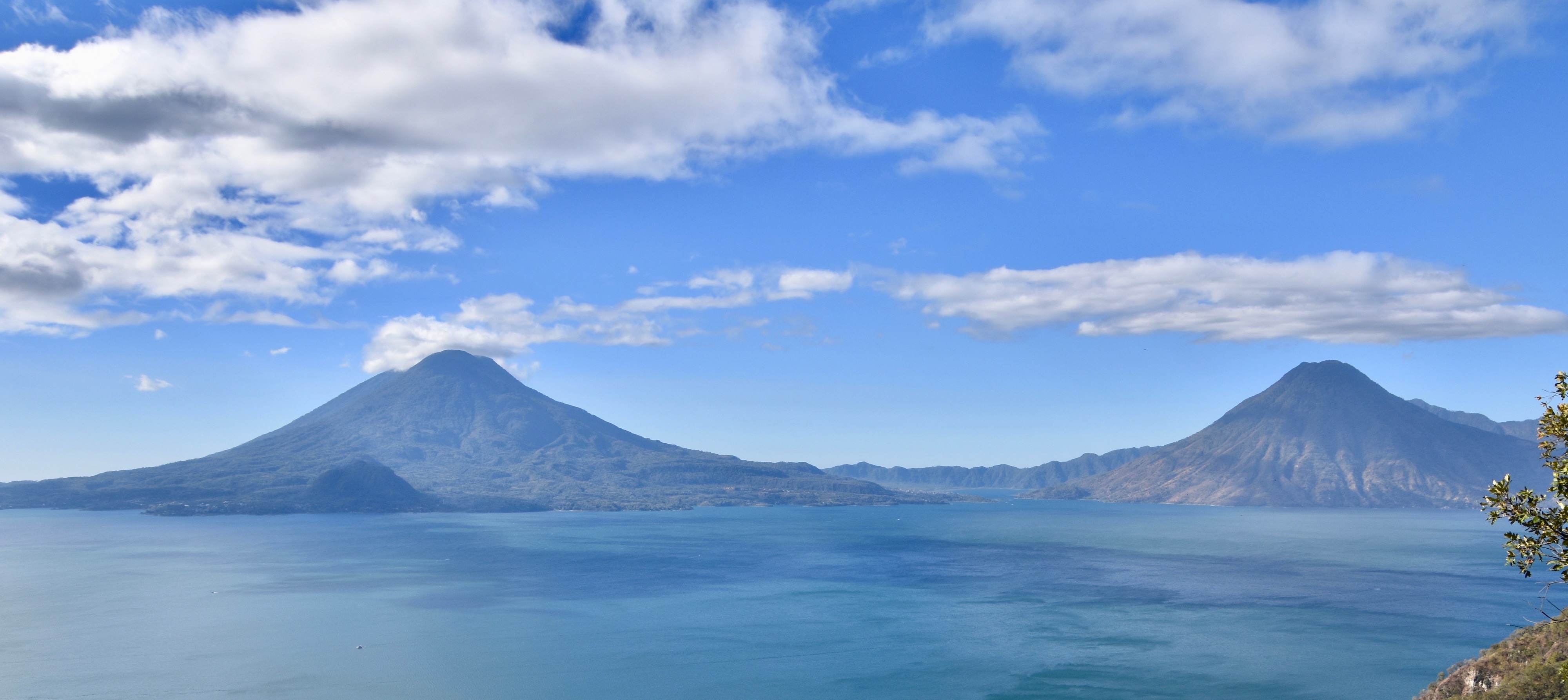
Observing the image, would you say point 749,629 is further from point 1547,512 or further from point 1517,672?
point 1547,512

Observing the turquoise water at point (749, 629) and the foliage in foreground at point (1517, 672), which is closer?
the foliage in foreground at point (1517, 672)

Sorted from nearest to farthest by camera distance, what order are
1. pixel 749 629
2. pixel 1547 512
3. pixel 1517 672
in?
pixel 1547 512, pixel 1517 672, pixel 749 629

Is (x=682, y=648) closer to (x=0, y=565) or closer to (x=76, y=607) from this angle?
(x=76, y=607)

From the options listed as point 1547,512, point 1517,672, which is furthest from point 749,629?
point 1547,512

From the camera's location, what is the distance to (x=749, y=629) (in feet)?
352

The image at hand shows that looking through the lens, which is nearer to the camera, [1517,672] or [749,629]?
[1517,672]

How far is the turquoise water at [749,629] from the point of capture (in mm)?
80625

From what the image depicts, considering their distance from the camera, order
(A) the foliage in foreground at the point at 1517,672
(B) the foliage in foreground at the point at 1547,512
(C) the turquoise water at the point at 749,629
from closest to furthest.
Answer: (B) the foliage in foreground at the point at 1547,512 → (A) the foliage in foreground at the point at 1517,672 → (C) the turquoise water at the point at 749,629

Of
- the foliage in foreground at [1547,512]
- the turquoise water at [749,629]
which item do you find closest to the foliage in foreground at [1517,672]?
the turquoise water at [749,629]

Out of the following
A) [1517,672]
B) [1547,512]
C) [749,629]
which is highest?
[1547,512]

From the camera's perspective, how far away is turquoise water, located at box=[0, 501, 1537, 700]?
80625 millimetres

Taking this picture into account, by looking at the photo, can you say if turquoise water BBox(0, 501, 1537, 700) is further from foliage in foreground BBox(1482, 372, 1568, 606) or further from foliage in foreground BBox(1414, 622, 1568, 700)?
foliage in foreground BBox(1482, 372, 1568, 606)

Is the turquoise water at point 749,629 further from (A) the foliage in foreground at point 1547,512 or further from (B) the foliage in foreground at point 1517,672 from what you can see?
(A) the foliage in foreground at point 1547,512

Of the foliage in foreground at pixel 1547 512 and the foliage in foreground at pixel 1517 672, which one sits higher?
the foliage in foreground at pixel 1547 512
